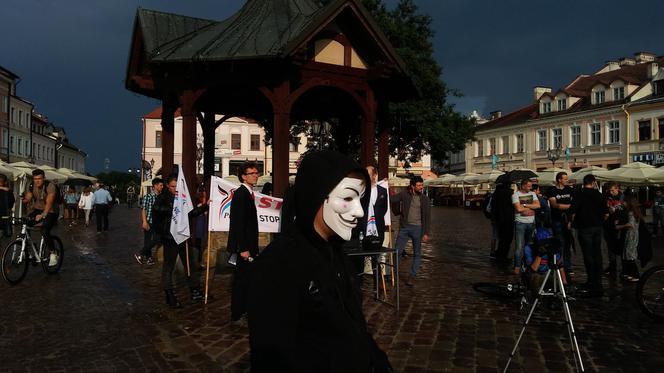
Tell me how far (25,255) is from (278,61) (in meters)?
5.32

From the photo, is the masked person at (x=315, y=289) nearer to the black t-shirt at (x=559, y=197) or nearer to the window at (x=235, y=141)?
the black t-shirt at (x=559, y=197)

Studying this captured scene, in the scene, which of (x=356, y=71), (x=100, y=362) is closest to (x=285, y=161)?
(x=356, y=71)

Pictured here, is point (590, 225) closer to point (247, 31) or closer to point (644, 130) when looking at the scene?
point (247, 31)

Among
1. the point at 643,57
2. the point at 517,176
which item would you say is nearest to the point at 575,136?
the point at 643,57

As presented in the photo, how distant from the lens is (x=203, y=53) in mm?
9938

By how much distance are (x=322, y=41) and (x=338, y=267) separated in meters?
8.77

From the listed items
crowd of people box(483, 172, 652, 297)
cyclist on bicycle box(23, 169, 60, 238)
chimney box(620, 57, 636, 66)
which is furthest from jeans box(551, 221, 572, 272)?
chimney box(620, 57, 636, 66)

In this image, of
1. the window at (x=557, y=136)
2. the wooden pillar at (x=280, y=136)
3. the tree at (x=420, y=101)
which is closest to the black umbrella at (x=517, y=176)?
the wooden pillar at (x=280, y=136)

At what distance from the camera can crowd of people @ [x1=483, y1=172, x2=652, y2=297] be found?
357 inches

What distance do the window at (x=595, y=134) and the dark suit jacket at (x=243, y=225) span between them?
4678cm

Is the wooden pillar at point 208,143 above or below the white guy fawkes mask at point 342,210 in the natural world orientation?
above

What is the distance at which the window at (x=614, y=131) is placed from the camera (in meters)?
45.6

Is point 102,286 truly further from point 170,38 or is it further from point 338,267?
point 338,267

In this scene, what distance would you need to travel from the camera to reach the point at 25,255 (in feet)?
30.9
